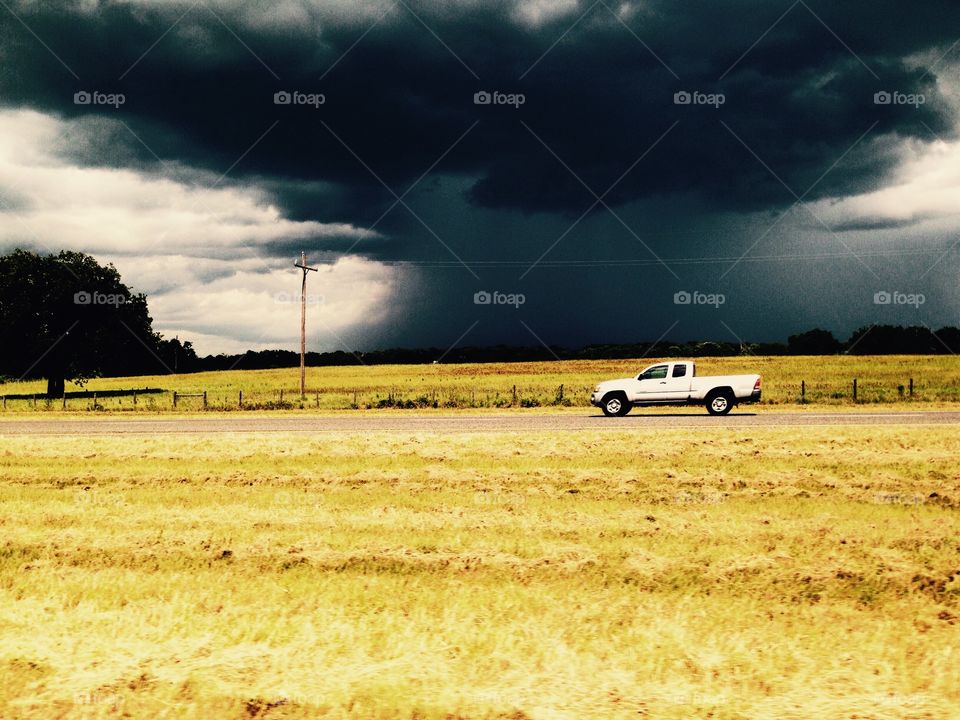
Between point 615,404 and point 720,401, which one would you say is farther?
point 615,404

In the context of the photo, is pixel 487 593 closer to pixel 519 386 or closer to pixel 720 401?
pixel 720 401

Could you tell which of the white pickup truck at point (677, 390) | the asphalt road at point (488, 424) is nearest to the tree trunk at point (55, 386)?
the asphalt road at point (488, 424)

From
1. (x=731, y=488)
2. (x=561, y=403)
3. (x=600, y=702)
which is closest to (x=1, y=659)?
(x=600, y=702)

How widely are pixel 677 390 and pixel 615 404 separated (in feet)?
7.67

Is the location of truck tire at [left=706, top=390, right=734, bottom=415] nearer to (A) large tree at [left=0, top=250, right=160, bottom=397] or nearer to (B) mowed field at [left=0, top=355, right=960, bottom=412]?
(B) mowed field at [left=0, top=355, right=960, bottom=412]

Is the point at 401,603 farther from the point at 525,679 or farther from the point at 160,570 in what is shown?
the point at 160,570

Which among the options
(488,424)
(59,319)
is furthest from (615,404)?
(59,319)

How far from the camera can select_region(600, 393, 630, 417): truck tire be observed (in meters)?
28.0

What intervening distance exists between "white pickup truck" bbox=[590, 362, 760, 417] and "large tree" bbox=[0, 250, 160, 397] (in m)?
46.2

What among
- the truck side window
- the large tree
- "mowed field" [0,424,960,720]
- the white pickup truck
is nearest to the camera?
"mowed field" [0,424,960,720]

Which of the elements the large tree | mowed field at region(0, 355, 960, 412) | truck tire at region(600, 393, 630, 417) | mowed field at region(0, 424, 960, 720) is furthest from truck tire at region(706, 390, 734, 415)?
the large tree

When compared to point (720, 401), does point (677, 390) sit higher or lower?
higher

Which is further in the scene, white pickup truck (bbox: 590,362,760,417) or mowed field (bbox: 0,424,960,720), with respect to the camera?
white pickup truck (bbox: 590,362,760,417)

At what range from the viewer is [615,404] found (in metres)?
28.1
